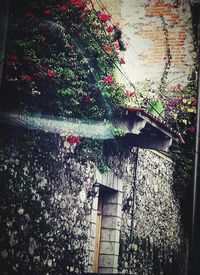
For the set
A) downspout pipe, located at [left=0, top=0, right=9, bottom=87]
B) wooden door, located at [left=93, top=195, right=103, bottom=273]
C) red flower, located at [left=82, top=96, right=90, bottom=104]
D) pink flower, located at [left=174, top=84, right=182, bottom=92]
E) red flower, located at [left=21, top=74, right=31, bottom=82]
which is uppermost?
pink flower, located at [left=174, top=84, right=182, bottom=92]

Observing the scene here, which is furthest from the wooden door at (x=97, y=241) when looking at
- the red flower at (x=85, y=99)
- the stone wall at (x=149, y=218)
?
the red flower at (x=85, y=99)

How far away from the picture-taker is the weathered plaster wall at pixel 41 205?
382cm

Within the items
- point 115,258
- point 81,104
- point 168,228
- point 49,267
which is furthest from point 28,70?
point 168,228

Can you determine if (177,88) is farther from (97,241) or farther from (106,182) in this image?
(97,241)

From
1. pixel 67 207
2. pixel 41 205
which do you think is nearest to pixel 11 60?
pixel 41 205

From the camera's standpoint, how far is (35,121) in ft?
13.6

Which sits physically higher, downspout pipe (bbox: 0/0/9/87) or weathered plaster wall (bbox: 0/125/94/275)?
downspout pipe (bbox: 0/0/9/87)

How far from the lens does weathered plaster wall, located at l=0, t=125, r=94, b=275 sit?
3.82 metres

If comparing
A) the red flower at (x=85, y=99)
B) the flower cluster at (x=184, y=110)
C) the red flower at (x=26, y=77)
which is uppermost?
the flower cluster at (x=184, y=110)

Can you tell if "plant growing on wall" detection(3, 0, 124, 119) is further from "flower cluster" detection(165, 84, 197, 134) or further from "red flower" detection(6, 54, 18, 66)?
"flower cluster" detection(165, 84, 197, 134)

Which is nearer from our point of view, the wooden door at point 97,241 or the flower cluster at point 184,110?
the wooden door at point 97,241

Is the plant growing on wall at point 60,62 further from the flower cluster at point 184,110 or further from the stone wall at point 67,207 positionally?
the flower cluster at point 184,110

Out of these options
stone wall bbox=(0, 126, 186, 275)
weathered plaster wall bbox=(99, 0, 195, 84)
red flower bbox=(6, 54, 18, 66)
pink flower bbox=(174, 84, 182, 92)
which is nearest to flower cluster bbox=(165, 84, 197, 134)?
pink flower bbox=(174, 84, 182, 92)

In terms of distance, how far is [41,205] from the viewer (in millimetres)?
4367
